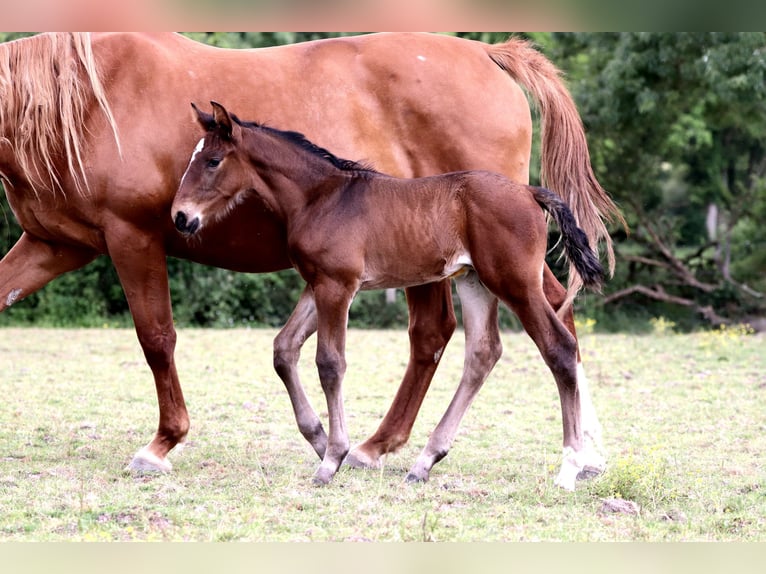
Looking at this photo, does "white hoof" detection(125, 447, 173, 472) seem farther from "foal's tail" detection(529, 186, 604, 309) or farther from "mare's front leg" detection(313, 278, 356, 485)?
"foal's tail" detection(529, 186, 604, 309)

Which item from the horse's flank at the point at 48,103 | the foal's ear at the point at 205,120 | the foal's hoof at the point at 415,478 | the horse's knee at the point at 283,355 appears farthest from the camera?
the horse's knee at the point at 283,355

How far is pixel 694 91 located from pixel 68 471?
1176 centimetres

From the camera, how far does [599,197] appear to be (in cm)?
591

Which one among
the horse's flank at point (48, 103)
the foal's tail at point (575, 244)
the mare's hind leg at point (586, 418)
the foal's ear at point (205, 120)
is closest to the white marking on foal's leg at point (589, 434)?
the mare's hind leg at point (586, 418)

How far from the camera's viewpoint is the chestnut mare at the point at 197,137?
5246mm

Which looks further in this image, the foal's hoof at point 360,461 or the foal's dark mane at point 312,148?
the foal's hoof at point 360,461

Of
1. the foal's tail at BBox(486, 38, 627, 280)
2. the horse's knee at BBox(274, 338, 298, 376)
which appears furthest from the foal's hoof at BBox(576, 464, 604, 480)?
the horse's knee at BBox(274, 338, 298, 376)

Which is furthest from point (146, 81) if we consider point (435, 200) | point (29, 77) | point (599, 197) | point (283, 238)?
point (599, 197)

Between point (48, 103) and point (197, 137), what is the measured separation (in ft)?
2.69

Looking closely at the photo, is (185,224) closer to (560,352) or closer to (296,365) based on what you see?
(296,365)

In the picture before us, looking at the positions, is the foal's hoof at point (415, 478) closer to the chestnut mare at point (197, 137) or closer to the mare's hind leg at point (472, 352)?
the mare's hind leg at point (472, 352)

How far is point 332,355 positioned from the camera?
5047 millimetres

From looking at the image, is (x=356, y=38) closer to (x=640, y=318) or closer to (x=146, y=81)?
(x=146, y=81)

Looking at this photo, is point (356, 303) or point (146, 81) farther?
point (356, 303)
